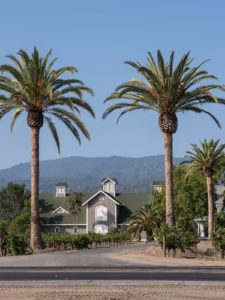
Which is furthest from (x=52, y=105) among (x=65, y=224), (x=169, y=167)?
(x=65, y=224)

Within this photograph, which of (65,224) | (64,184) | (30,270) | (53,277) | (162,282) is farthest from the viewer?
(64,184)

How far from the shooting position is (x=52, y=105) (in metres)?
43.8

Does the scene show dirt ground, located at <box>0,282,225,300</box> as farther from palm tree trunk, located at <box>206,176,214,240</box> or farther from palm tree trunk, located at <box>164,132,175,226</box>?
palm tree trunk, located at <box>206,176,214,240</box>

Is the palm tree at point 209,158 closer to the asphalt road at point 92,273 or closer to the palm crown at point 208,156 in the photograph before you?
the palm crown at point 208,156

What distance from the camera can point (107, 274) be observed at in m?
24.7

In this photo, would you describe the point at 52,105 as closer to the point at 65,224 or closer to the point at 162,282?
the point at 162,282

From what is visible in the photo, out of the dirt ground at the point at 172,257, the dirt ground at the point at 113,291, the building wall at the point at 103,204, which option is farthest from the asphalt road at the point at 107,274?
the building wall at the point at 103,204

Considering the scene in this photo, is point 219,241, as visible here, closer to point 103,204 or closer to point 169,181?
point 169,181

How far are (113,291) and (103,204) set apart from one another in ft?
251

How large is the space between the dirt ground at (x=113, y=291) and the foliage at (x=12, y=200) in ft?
349

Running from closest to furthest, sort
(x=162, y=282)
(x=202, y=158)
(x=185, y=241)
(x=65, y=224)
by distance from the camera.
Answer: (x=162, y=282)
(x=185, y=241)
(x=202, y=158)
(x=65, y=224)

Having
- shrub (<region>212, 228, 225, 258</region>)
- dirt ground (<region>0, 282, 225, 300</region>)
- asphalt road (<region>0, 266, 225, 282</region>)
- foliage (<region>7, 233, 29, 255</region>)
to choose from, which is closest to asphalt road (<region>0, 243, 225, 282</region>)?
asphalt road (<region>0, 266, 225, 282</region>)

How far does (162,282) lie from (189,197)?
63399 millimetres

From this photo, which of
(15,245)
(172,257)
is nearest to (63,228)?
(15,245)
